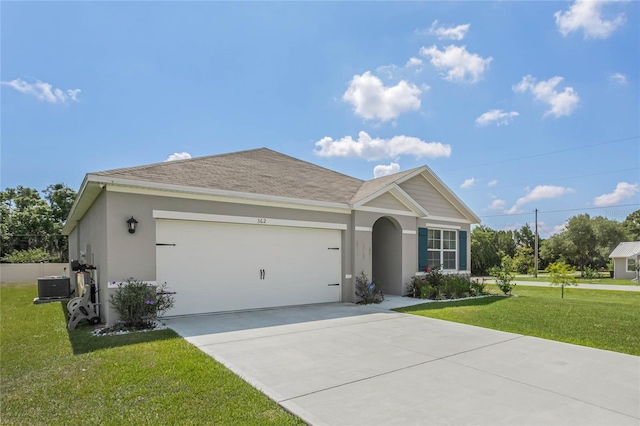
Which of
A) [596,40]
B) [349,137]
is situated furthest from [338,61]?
[596,40]

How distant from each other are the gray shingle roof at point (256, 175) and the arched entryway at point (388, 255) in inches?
75.3

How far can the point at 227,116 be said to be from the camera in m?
14.2

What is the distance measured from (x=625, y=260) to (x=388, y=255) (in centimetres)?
3229

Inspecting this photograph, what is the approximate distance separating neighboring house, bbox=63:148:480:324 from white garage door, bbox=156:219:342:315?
26 millimetres

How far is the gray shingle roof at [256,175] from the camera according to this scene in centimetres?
885

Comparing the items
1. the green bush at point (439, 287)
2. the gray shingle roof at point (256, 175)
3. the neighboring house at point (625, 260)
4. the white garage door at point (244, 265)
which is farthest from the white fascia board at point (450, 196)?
the neighboring house at point (625, 260)

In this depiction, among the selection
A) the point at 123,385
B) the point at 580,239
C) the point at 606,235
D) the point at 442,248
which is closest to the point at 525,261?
the point at 580,239

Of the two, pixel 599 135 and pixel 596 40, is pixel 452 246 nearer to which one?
pixel 596 40

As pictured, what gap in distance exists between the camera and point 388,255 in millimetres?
13477

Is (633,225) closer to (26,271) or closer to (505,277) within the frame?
(505,277)

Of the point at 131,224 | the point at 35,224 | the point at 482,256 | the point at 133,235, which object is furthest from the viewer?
the point at 482,256

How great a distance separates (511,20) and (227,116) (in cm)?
1036

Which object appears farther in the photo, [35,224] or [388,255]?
[35,224]

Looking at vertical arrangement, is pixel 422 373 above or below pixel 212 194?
below
